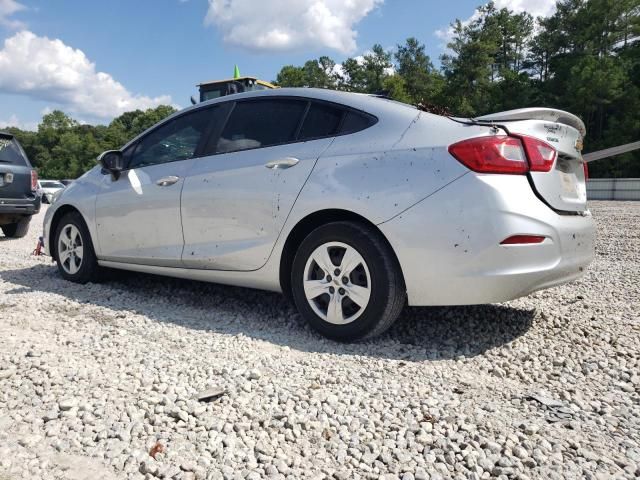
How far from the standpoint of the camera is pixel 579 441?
212cm

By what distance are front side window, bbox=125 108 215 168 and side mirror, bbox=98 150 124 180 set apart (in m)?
0.09

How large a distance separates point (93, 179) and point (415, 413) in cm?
393

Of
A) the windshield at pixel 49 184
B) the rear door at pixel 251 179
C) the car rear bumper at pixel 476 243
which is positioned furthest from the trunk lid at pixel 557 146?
the windshield at pixel 49 184

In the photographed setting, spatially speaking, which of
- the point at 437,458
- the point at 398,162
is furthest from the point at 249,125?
the point at 437,458

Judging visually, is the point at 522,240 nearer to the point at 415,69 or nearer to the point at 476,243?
the point at 476,243

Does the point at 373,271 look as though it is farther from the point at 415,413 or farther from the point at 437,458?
the point at 437,458

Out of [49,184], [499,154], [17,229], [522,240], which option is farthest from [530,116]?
[49,184]

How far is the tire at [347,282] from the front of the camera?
3.05 meters

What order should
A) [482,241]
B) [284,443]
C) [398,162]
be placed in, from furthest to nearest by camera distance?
1. [398,162]
2. [482,241]
3. [284,443]

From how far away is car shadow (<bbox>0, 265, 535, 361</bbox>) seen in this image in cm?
322

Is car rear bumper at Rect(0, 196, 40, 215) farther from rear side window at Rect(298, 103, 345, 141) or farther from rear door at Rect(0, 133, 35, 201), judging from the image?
rear side window at Rect(298, 103, 345, 141)

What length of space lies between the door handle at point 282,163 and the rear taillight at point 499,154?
105 cm

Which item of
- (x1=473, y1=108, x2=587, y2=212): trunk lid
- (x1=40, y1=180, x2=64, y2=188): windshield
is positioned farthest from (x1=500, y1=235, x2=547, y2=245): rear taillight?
(x1=40, y1=180, x2=64, y2=188): windshield

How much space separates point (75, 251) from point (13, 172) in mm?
4665
